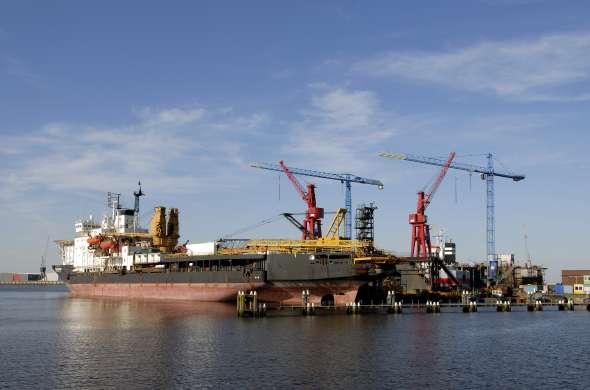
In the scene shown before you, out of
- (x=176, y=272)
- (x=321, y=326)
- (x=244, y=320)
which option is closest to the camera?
(x=321, y=326)

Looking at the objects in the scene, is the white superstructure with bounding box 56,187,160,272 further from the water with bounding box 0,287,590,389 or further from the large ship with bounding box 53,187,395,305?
the water with bounding box 0,287,590,389

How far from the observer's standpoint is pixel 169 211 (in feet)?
375

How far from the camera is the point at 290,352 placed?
44.3m

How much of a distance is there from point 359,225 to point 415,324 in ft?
192

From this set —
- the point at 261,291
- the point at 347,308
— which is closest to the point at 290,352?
the point at 347,308

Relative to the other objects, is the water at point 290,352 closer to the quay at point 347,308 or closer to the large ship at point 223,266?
the quay at point 347,308

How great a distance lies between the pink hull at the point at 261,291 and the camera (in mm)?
80812

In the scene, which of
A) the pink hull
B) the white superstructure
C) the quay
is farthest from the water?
the white superstructure

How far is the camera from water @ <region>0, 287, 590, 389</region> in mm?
35750

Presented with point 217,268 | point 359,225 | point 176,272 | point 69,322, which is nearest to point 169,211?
point 176,272

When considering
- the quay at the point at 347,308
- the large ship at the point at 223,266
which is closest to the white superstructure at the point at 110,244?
the large ship at the point at 223,266

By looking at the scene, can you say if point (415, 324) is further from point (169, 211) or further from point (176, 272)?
point (169, 211)

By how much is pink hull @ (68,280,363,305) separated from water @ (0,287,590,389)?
9916mm

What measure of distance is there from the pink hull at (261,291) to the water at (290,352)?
9.92 meters
